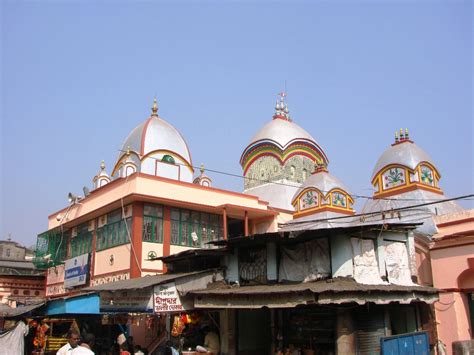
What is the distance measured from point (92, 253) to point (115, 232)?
233cm

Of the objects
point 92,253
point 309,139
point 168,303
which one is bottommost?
point 168,303

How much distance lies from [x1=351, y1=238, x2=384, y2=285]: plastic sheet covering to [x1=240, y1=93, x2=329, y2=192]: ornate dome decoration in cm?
1900

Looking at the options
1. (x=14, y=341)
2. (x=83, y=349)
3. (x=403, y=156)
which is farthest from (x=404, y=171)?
(x=83, y=349)

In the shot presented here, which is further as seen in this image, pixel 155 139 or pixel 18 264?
pixel 18 264

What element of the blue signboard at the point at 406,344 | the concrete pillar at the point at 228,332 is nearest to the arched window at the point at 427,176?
the blue signboard at the point at 406,344

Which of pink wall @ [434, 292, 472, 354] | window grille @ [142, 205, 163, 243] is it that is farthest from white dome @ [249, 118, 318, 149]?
pink wall @ [434, 292, 472, 354]

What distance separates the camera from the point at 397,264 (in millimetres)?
13336

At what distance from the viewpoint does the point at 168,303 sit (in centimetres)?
1398

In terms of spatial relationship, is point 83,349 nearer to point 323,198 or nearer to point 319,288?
point 319,288

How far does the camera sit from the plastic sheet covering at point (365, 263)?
12523 mm

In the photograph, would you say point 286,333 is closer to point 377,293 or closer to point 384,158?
point 377,293

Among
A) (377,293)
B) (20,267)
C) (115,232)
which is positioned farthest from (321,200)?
(20,267)

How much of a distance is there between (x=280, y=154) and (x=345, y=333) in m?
21.5

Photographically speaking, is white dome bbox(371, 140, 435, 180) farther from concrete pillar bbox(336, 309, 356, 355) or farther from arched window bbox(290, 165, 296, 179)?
concrete pillar bbox(336, 309, 356, 355)
